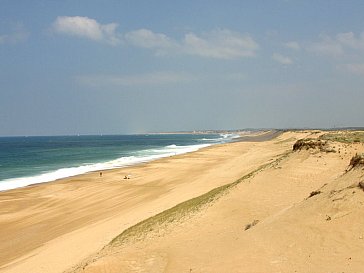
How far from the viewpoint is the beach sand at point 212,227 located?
9789mm

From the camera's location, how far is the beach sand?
9789 mm

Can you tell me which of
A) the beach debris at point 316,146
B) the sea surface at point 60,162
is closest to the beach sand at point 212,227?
the beach debris at point 316,146

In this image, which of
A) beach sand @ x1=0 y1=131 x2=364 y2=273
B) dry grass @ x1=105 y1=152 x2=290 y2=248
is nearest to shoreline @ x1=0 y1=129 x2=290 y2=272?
beach sand @ x1=0 y1=131 x2=364 y2=273

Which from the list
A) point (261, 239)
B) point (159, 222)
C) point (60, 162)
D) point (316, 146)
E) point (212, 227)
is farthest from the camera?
point (60, 162)

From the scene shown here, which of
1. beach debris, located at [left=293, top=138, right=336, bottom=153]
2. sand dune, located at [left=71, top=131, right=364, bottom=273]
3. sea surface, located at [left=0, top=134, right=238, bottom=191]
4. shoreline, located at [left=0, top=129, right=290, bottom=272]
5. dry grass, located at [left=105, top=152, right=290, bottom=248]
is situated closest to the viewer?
sand dune, located at [left=71, top=131, right=364, bottom=273]

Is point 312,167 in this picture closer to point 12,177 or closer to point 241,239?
point 241,239

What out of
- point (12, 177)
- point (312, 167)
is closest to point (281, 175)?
point (312, 167)

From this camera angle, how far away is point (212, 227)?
1452 centimetres

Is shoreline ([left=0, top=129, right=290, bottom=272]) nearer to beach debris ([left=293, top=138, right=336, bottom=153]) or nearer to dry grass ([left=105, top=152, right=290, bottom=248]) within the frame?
dry grass ([left=105, top=152, right=290, bottom=248])

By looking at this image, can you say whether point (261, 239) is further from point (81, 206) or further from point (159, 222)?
point (81, 206)

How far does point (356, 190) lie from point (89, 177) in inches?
1416

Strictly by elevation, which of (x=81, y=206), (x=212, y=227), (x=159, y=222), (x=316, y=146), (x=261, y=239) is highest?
(x=316, y=146)

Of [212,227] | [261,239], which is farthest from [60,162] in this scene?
[261,239]

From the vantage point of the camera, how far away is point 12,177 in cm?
4844
